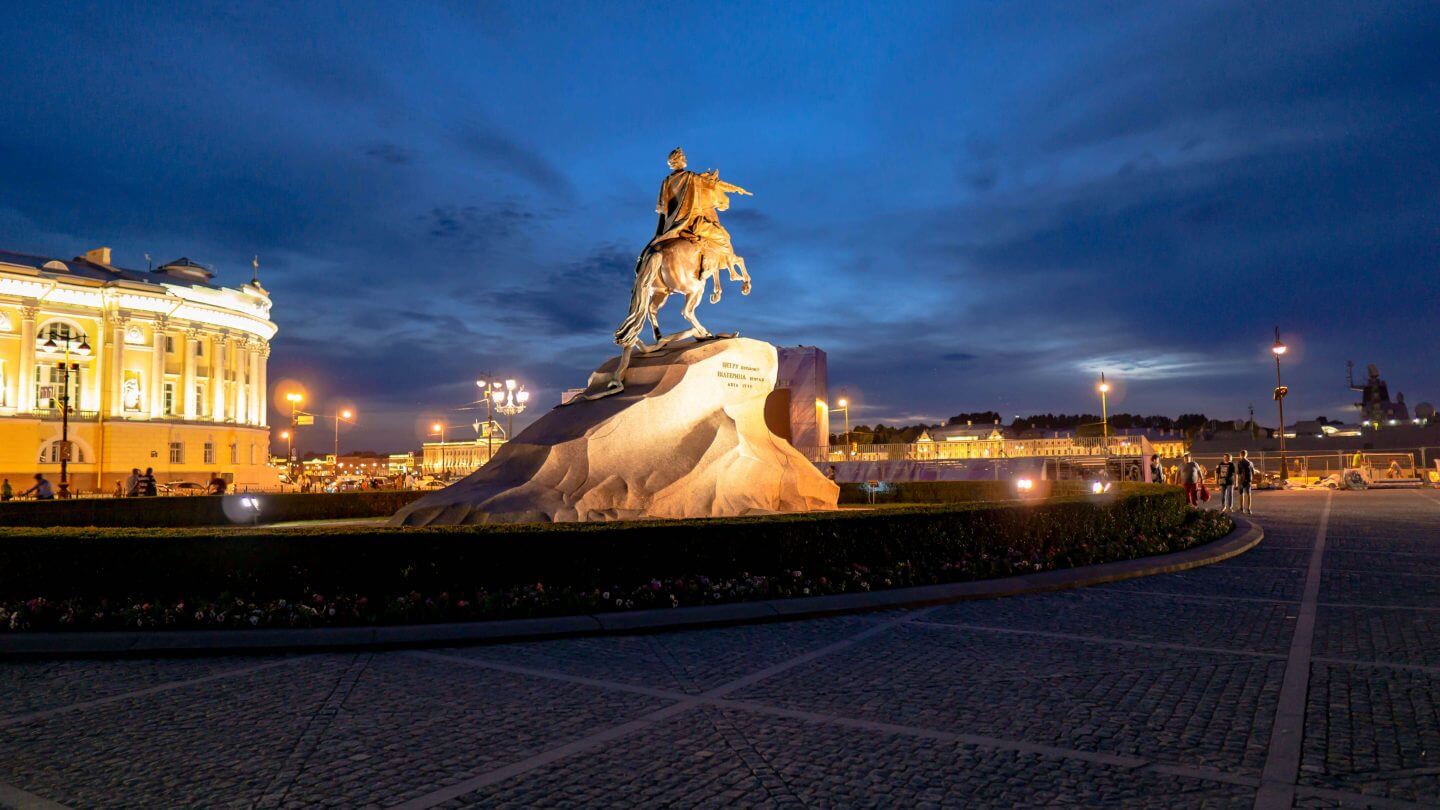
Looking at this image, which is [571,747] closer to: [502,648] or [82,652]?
[502,648]


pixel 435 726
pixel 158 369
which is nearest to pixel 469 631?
pixel 435 726

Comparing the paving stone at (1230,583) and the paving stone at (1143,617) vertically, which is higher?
the paving stone at (1143,617)

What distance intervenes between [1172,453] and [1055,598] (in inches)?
2732

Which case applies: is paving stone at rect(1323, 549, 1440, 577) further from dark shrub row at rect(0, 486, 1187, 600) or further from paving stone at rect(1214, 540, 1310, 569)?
dark shrub row at rect(0, 486, 1187, 600)

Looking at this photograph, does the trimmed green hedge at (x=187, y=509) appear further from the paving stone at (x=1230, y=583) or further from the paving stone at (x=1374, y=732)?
the paving stone at (x=1374, y=732)

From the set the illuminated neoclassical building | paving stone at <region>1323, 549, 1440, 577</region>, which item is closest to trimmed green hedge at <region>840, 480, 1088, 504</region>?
paving stone at <region>1323, 549, 1440, 577</region>

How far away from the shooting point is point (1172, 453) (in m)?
72.6

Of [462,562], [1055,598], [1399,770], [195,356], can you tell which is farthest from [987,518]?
[195,356]

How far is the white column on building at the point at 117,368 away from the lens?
67.0 m

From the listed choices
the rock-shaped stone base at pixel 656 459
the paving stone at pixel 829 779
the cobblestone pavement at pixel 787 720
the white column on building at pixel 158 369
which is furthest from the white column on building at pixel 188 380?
the paving stone at pixel 829 779

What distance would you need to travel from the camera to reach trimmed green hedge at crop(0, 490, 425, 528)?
19547 mm

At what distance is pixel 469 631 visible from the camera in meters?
8.81

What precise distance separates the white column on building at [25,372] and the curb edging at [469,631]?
69.8 m

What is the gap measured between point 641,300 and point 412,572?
351 inches
